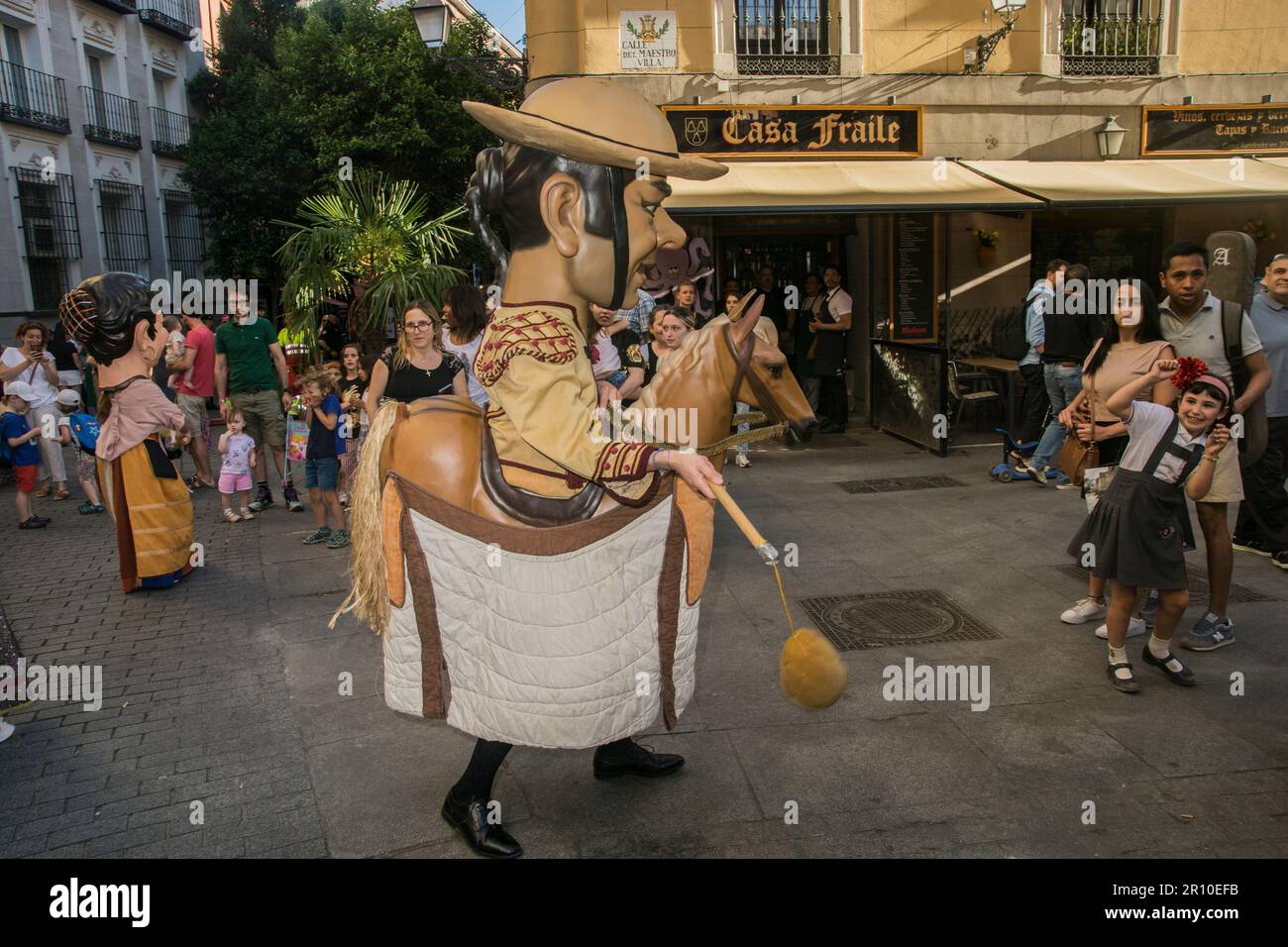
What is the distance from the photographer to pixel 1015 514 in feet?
24.8

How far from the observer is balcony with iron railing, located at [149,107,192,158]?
862 inches

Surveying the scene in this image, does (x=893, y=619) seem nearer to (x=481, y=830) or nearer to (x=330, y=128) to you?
(x=481, y=830)

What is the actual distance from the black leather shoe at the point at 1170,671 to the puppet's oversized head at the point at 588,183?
3.17 m

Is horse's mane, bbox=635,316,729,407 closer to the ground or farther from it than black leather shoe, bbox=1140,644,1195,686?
farther from it

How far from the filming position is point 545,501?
9.47 ft

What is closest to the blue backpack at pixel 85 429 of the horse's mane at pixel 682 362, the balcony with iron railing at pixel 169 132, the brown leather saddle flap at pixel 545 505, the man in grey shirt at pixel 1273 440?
the horse's mane at pixel 682 362

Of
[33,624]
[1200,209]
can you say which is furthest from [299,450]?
[1200,209]

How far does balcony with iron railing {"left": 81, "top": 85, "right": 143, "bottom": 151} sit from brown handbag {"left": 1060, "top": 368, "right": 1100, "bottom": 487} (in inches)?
815

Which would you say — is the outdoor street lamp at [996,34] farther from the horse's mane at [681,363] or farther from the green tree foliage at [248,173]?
the green tree foliage at [248,173]

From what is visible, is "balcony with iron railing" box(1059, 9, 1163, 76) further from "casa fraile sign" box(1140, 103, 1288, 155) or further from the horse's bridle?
the horse's bridle

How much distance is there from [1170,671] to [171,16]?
1015 inches

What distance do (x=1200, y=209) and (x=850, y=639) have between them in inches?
434

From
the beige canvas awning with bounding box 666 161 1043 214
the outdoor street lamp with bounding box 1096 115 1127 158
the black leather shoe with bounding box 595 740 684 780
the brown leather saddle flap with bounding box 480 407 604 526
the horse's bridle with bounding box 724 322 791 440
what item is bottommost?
the black leather shoe with bounding box 595 740 684 780

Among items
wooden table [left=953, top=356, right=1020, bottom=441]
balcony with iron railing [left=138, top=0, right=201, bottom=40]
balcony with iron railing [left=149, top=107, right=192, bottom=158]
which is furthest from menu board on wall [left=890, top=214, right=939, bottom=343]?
balcony with iron railing [left=138, top=0, right=201, bottom=40]
